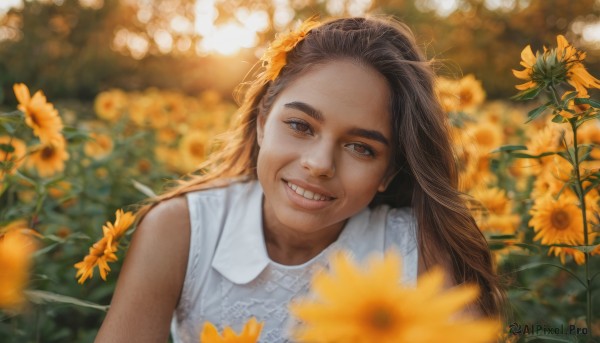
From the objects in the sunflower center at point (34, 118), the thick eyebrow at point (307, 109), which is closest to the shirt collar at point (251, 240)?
the thick eyebrow at point (307, 109)

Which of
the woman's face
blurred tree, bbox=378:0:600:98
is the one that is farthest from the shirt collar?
blurred tree, bbox=378:0:600:98

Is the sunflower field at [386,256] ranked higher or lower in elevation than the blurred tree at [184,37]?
lower

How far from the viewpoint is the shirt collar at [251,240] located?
1773mm

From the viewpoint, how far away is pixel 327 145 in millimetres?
1483

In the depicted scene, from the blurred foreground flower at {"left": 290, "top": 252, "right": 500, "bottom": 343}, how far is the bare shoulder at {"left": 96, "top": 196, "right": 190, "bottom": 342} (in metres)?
A: 1.14

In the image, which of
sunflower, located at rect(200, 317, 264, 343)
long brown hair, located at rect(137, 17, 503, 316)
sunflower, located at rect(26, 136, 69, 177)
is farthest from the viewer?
sunflower, located at rect(26, 136, 69, 177)

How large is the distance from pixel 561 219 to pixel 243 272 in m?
0.99

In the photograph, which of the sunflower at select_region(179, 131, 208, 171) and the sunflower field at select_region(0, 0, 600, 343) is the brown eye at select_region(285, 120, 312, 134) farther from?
the sunflower at select_region(179, 131, 208, 171)

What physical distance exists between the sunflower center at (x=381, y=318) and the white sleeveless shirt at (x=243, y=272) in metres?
1.21

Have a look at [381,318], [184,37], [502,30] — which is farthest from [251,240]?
[502,30]

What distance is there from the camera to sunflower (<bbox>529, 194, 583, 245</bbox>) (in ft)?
5.71

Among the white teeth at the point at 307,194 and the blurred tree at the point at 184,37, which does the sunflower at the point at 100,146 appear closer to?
the white teeth at the point at 307,194

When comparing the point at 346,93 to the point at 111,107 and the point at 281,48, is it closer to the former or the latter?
the point at 281,48

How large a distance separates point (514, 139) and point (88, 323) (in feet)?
8.53
